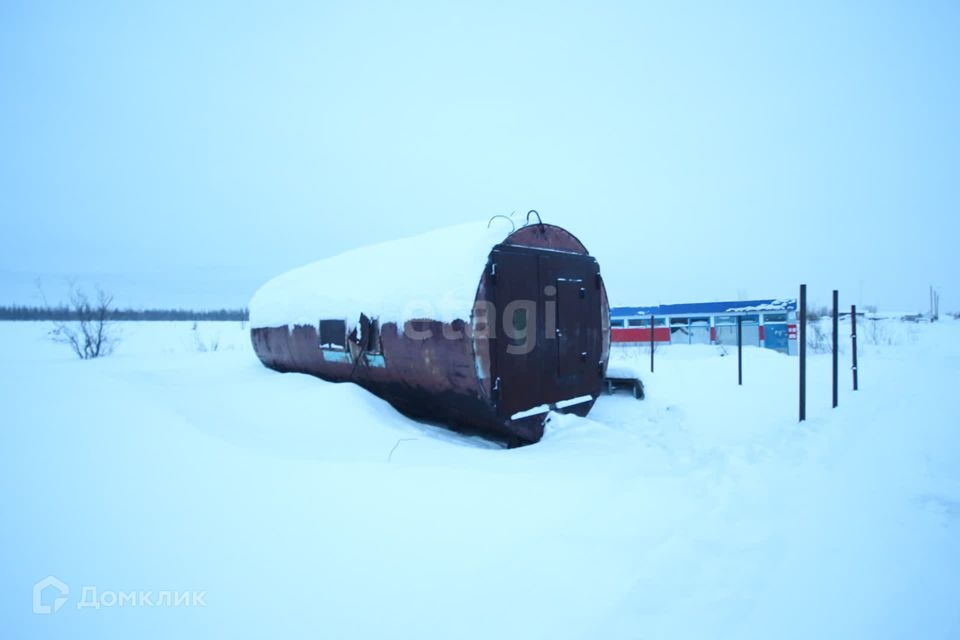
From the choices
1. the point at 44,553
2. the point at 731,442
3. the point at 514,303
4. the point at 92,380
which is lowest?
the point at 731,442

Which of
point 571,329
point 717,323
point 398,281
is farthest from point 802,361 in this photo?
point 717,323

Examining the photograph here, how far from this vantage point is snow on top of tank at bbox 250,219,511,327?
4859 millimetres

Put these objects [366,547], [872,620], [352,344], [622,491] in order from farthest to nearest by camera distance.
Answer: [352,344] → [622,491] → [366,547] → [872,620]

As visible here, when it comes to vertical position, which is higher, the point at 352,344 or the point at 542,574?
the point at 352,344

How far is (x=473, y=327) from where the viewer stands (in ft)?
15.0

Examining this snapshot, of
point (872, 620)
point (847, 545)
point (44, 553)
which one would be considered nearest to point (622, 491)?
point (847, 545)

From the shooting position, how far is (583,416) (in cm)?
615

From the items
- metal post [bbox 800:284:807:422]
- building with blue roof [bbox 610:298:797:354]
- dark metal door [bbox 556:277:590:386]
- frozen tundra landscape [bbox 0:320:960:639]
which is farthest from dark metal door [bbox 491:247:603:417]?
building with blue roof [bbox 610:298:797:354]

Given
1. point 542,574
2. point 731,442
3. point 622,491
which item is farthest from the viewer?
point 731,442

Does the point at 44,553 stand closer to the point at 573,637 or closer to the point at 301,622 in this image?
the point at 301,622

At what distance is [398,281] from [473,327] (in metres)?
1.55

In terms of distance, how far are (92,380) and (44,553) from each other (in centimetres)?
377

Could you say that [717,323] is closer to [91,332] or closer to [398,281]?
[398,281]

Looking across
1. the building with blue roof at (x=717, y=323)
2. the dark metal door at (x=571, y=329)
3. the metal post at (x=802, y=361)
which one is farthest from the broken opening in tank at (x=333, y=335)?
the building with blue roof at (x=717, y=323)
